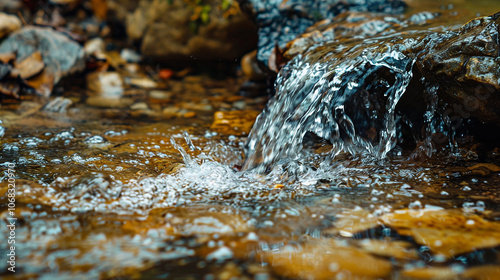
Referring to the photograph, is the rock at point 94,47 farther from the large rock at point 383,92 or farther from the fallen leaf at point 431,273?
the fallen leaf at point 431,273

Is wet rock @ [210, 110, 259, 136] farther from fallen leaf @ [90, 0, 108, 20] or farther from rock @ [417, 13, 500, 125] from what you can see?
fallen leaf @ [90, 0, 108, 20]

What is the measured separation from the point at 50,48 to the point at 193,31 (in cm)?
149

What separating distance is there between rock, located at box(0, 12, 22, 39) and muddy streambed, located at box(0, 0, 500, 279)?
167 cm

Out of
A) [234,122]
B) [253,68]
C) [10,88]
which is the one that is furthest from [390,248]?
[10,88]

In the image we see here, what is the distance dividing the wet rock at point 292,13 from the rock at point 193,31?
880 mm

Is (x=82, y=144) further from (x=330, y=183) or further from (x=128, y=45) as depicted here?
(x=128, y=45)

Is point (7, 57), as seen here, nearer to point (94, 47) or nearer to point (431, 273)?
point (94, 47)

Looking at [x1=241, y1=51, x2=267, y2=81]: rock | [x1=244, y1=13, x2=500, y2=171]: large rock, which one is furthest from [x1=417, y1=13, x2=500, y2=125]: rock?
[x1=241, y1=51, x2=267, y2=81]: rock

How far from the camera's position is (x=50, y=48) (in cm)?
399

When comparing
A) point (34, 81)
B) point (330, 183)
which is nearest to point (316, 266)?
point (330, 183)

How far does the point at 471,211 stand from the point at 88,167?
71.1 inches

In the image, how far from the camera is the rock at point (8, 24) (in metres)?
3.81

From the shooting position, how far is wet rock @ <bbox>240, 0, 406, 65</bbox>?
3.26 metres

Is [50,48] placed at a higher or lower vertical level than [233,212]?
higher
